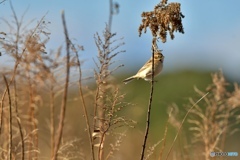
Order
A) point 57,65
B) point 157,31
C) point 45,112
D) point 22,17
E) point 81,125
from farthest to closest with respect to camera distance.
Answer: point 45,112, point 81,125, point 57,65, point 22,17, point 157,31

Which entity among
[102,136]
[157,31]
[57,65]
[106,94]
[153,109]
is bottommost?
[102,136]

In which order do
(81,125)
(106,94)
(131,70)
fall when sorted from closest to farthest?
(106,94) < (81,125) < (131,70)

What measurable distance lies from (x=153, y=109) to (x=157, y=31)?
1518 cm

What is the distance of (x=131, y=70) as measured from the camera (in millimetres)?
17938

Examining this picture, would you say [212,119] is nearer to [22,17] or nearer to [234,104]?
Answer: [234,104]

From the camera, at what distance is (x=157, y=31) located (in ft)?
9.77

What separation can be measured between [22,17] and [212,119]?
187 centimetres

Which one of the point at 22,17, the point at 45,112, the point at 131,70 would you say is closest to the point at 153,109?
the point at 131,70

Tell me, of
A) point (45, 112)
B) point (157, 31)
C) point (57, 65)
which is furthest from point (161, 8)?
point (45, 112)

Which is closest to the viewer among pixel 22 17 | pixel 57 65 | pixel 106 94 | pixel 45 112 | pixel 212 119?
pixel 106 94

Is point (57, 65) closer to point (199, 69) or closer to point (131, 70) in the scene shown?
point (131, 70)

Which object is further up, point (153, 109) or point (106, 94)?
point (153, 109)

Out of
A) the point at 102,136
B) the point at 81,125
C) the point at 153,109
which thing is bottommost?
the point at 102,136

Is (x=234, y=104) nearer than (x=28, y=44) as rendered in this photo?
No
